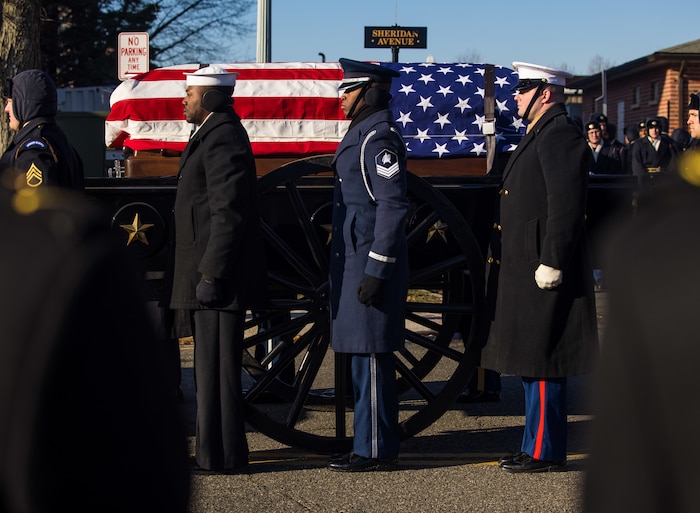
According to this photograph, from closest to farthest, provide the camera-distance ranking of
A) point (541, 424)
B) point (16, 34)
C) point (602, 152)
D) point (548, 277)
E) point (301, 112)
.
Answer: point (548, 277)
point (541, 424)
point (301, 112)
point (16, 34)
point (602, 152)

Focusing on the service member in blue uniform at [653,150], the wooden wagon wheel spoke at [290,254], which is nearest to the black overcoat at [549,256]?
the wooden wagon wheel spoke at [290,254]

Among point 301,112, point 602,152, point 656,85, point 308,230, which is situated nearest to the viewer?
point 308,230

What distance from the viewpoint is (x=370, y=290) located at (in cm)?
485

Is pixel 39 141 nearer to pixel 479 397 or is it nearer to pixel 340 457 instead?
pixel 340 457

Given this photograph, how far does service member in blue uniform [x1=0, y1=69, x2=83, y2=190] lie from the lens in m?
5.07

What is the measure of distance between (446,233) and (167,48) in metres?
26.1

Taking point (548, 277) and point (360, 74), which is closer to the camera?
point (548, 277)

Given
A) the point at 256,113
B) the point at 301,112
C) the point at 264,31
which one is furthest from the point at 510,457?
the point at 264,31

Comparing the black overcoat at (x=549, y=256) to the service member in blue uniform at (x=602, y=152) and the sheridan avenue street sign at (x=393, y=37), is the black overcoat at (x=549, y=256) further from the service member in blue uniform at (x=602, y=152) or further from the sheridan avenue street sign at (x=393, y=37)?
the service member in blue uniform at (x=602, y=152)

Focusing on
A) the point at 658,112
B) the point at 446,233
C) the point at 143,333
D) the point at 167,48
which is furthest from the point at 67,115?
the point at 658,112

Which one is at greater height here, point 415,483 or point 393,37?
point 393,37

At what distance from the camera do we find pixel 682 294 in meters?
1.13

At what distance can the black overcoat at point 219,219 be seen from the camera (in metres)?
4.85

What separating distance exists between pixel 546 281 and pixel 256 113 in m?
1.94
